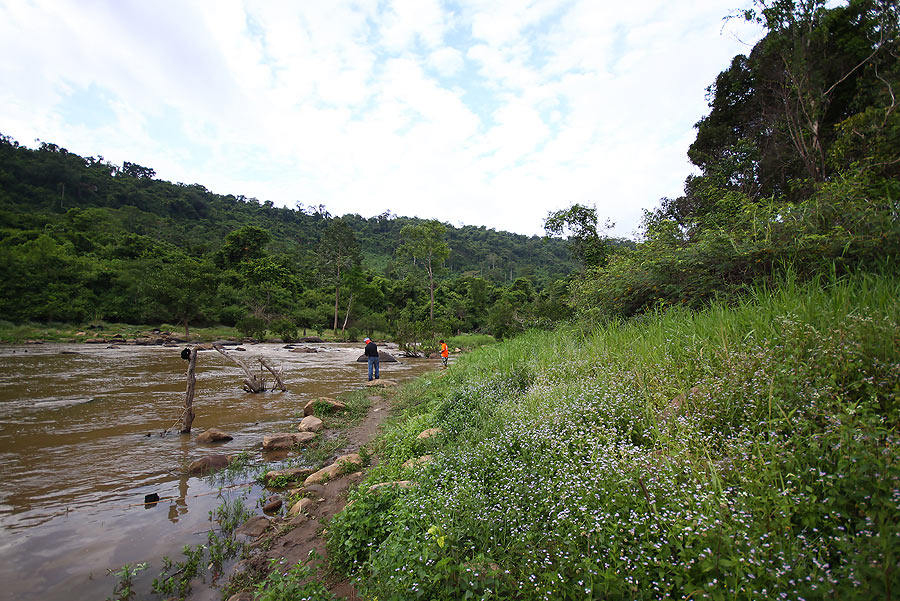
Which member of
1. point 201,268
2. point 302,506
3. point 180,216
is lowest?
point 302,506

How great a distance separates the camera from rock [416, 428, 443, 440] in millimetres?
5363

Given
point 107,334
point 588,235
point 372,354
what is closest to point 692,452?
point 372,354

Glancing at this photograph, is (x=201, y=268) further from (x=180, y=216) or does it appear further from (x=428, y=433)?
(x=180, y=216)

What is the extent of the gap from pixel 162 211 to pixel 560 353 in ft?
295

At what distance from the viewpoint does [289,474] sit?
18.4 ft

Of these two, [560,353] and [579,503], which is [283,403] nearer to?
[560,353]

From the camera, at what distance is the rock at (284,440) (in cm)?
704

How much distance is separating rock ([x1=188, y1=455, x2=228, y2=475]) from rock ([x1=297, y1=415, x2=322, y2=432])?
193 cm

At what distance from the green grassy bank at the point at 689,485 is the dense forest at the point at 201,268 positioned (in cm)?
1260

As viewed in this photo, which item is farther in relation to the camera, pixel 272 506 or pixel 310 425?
pixel 310 425

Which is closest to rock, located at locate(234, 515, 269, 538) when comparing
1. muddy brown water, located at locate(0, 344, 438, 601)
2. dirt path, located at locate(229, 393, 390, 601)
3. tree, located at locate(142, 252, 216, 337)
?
dirt path, located at locate(229, 393, 390, 601)

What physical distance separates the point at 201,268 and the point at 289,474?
37.1 metres

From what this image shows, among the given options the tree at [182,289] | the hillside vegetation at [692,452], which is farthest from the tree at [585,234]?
the tree at [182,289]

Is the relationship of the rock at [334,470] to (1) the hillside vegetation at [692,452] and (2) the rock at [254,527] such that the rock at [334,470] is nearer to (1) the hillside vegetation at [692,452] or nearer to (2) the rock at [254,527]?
(1) the hillside vegetation at [692,452]
